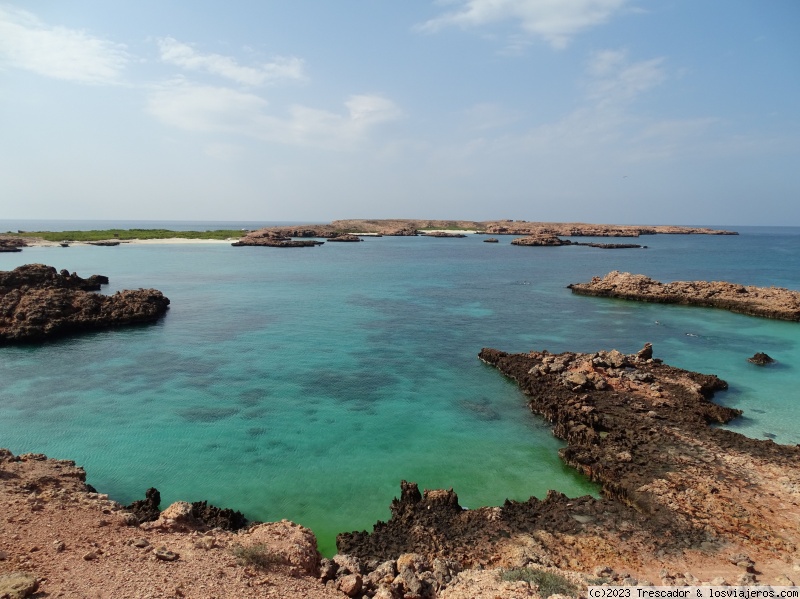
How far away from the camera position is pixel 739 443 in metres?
15.8

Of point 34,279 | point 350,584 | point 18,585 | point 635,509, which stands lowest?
point 635,509

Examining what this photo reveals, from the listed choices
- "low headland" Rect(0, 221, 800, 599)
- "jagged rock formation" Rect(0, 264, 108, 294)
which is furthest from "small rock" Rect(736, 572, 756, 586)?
"jagged rock formation" Rect(0, 264, 108, 294)

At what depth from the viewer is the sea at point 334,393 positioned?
14.9 m

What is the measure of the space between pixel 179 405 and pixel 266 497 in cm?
829

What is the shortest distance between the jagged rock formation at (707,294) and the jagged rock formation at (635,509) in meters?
28.3

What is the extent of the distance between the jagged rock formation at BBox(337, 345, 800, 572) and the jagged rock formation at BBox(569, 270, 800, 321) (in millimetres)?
28304

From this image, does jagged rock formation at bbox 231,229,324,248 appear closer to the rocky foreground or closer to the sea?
the sea

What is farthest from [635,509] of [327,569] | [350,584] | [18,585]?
[18,585]

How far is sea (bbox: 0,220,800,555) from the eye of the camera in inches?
586

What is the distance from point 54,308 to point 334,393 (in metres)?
22.7

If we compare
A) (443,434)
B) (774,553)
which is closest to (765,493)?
(774,553)

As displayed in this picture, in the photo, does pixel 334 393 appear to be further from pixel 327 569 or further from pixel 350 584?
pixel 350 584

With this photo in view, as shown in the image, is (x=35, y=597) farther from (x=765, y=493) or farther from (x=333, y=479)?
(x=765, y=493)

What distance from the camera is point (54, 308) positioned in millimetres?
31672
